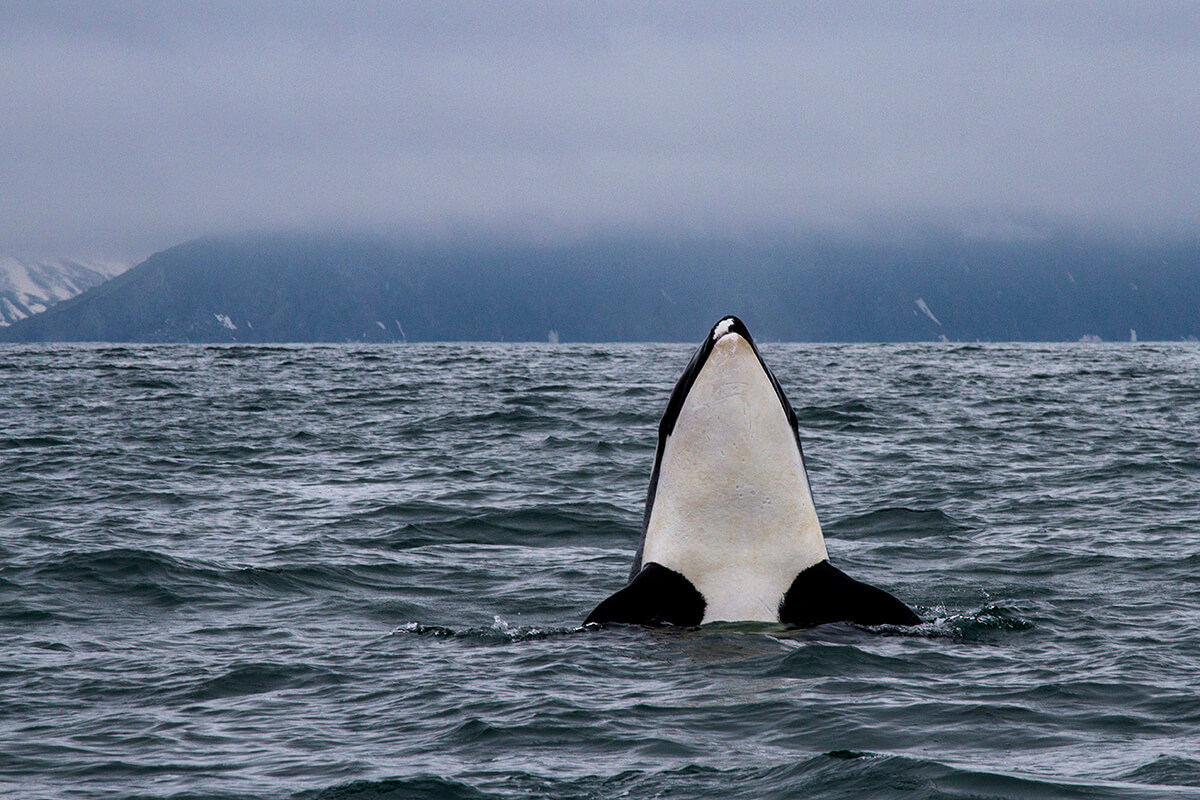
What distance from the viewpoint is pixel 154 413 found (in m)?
29.1

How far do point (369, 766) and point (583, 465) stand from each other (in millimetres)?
14851

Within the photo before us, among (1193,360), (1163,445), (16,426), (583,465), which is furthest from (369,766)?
(1193,360)

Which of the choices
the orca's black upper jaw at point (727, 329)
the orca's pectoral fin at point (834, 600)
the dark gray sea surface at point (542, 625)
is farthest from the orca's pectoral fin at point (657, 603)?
the orca's black upper jaw at point (727, 329)

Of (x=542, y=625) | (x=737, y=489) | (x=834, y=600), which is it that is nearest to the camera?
(x=737, y=489)

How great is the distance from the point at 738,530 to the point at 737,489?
0.99 ft

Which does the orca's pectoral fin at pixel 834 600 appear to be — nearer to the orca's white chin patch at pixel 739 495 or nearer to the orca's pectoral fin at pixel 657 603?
the orca's white chin patch at pixel 739 495

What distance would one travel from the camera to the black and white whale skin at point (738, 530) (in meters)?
9.25

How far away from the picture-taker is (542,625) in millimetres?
10938

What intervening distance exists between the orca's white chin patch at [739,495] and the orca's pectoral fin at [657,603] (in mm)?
78

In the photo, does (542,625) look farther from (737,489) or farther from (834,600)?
(834,600)

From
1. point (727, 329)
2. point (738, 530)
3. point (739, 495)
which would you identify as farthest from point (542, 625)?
point (727, 329)

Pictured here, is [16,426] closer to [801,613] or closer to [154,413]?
[154,413]

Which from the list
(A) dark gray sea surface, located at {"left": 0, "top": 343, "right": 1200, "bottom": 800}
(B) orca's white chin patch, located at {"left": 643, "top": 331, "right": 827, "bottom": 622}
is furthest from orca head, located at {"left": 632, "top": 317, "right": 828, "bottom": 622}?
(A) dark gray sea surface, located at {"left": 0, "top": 343, "right": 1200, "bottom": 800}

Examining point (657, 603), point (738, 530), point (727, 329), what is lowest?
point (657, 603)
